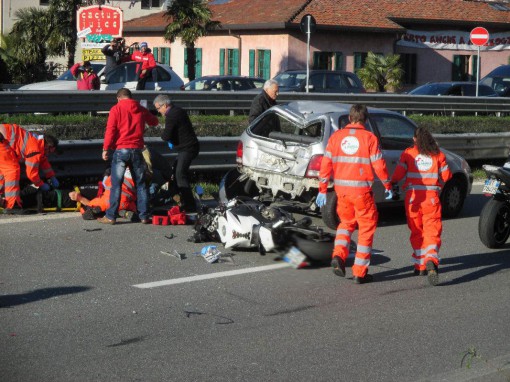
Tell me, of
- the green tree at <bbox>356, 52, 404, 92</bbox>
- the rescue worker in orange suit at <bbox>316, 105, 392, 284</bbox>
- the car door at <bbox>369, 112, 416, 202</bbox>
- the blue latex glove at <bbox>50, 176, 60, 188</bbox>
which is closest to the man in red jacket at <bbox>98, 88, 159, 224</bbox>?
the blue latex glove at <bbox>50, 176, 60, 188</bbox>

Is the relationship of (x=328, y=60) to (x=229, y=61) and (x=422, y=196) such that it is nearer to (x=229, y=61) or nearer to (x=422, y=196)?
(x=229, y=61)

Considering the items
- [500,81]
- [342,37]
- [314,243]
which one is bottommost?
[314,243]

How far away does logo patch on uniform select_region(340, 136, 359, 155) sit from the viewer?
28.7 ft

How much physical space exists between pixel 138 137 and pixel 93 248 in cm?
207

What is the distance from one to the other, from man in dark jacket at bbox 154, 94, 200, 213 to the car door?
240cm

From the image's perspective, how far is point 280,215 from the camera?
1012cm

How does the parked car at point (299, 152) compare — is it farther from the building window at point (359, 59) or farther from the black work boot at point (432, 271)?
the building window at point (359, 59)

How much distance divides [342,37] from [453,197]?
2907cm

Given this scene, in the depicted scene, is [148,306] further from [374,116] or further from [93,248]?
[374,116]

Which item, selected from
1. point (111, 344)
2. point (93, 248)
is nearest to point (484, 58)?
point (93, 248)

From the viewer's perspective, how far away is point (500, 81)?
102 ft

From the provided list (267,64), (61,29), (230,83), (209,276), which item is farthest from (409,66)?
(209,276)

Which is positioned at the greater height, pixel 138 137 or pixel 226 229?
pixel 138 137

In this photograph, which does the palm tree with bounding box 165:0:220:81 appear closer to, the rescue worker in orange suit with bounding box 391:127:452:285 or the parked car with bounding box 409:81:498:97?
the parked car with bounding box 409:81:498:97
